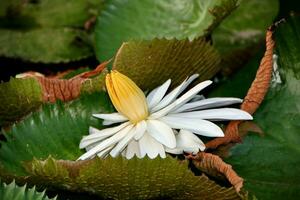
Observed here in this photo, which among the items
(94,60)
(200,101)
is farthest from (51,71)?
(200,101)

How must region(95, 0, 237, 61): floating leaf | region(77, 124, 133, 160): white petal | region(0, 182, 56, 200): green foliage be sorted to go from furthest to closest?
region(95, 0, 237, 61): floating leaf, region(77, 124, 133, 160): white petal, region(0, 182, 56, 200): green foliage

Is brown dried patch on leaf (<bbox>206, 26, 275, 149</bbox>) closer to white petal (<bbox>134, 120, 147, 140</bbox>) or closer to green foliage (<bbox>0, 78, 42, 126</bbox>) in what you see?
white petal (<bbox>134, 120, 147, 140</bbox>)

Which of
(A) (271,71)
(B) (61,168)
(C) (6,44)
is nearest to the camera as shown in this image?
(B) (61,168)

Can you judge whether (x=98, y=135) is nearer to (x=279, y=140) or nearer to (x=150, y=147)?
(x=150, y=147)

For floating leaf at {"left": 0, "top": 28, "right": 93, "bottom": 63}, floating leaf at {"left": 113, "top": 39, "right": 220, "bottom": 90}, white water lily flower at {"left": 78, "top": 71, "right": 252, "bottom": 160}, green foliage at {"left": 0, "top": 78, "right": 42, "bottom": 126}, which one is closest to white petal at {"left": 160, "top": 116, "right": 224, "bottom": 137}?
white water lily flower at {"left": 78, "top": 71, "right": 252, "bottom": 160}

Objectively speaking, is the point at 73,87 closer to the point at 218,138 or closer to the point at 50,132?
the point at 50,132

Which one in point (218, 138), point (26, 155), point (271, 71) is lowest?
point (26, 155)

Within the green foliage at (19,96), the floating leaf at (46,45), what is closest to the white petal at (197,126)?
the green foliage at (19,96)
